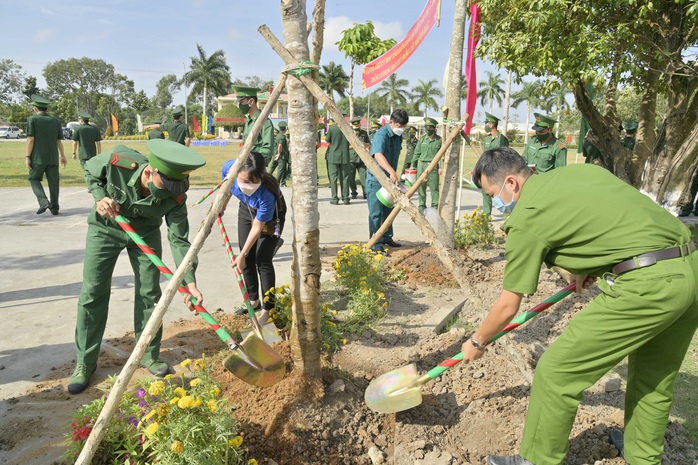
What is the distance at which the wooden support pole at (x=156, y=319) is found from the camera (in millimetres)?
2113

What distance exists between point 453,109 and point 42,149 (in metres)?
7.36

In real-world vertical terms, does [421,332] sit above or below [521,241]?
below

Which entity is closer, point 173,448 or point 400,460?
point 173,448

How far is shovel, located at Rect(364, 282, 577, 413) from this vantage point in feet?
8.79

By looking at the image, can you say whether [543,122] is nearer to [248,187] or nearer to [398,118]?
[398,118]

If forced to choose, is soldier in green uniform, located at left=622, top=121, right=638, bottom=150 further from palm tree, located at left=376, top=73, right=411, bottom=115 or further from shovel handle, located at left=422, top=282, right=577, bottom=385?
palm tree, located at left=376, top=73, right=411, bottom=115

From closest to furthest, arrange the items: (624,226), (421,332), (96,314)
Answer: (624,226)
(96,314)
(421,332)

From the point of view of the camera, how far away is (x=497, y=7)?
7.09 metres

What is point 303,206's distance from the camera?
294 centimetres

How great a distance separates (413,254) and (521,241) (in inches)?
166

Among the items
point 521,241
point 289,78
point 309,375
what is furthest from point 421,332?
point 289,78

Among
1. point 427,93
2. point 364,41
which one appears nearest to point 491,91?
point 427,93

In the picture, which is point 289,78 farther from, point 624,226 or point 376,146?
point 376,146

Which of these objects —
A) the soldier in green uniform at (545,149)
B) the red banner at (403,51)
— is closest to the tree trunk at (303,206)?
the red banner at (403,51)
